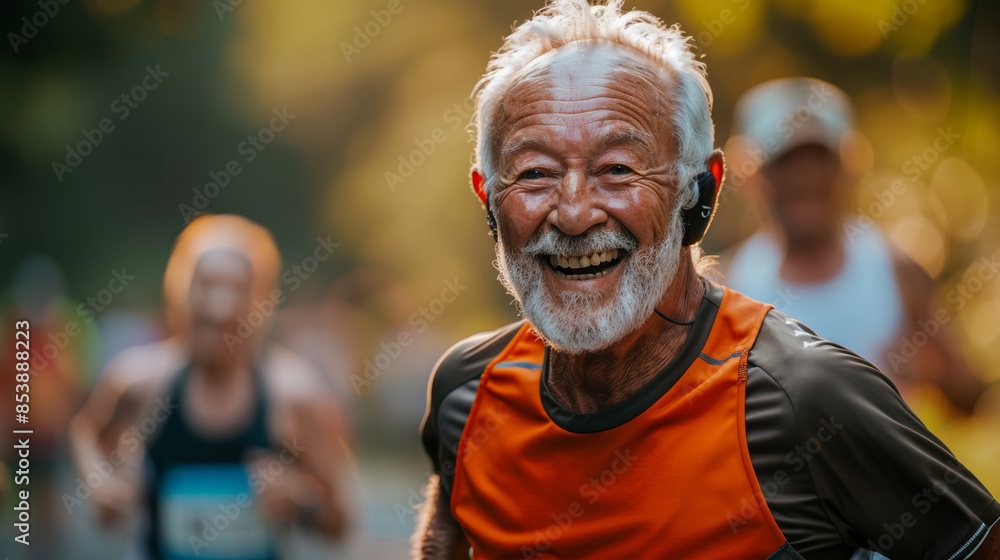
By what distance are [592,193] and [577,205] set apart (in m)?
0.06

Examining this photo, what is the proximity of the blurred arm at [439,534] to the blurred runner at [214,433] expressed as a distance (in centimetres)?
194

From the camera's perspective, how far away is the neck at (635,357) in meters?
2.25

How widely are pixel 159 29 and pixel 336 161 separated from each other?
3.48 metres

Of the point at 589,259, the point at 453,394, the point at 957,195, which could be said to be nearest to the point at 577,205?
the point at 589,259

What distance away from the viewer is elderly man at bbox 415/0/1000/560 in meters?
1.89

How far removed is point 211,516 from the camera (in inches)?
172

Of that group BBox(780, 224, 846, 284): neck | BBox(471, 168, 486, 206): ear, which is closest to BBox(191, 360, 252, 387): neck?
BBox(471, 168, 486, 206): ear

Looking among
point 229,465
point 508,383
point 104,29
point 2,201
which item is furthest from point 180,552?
point 2,201

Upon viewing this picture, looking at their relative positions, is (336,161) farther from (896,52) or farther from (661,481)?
(661,481)

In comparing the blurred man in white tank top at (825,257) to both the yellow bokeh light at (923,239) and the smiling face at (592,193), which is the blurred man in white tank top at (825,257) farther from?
the yellow bokeh light at (923,239)

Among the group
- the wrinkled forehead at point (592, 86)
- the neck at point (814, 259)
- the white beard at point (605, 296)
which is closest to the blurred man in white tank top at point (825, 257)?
the neck at point (814, 259)

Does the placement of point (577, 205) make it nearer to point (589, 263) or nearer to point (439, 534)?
point (589, 263)

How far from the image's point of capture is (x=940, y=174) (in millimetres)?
9781

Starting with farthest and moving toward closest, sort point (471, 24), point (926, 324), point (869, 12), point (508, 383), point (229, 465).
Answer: point (471, 24)
point (869, 12)
point (229, 465)
point (926, 324)
point (508, 383)
